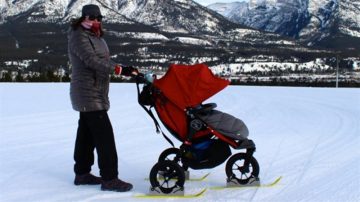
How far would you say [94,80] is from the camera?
5066mm

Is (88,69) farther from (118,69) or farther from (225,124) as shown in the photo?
(225,124)

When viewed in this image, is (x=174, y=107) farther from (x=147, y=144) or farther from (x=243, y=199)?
(x=147, y=144)

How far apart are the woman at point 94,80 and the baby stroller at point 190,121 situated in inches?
13.6

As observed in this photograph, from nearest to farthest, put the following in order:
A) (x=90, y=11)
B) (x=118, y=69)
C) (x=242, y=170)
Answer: (x=118, y=69) < (x=90, y=11) < (x=242, y=170)

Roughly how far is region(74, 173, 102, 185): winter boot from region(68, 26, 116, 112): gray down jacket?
2.69ft

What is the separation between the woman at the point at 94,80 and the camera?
494cm

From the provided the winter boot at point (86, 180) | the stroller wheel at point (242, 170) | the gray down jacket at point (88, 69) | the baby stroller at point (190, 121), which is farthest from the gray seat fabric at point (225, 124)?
the winter boot at point (86, 180)

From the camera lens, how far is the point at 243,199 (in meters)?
4.90

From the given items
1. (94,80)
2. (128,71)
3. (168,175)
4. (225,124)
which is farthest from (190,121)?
(94,80)

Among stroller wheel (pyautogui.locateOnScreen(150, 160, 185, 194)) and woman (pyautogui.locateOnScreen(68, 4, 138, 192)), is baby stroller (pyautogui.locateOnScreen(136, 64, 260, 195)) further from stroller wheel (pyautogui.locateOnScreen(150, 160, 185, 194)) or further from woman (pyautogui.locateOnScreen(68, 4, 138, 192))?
woman (pyautogui.locateOnScreen(68, 4, 138, 192))

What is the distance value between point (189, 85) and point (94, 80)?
0.89 m

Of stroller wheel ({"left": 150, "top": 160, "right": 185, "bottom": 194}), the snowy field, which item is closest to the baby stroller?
stroller wheel ({"left": 150, "top": 160, "right": 185, "bottom": 194})

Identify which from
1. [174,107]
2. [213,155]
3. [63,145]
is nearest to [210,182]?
[213,155]

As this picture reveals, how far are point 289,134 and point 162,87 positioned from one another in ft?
16.2
